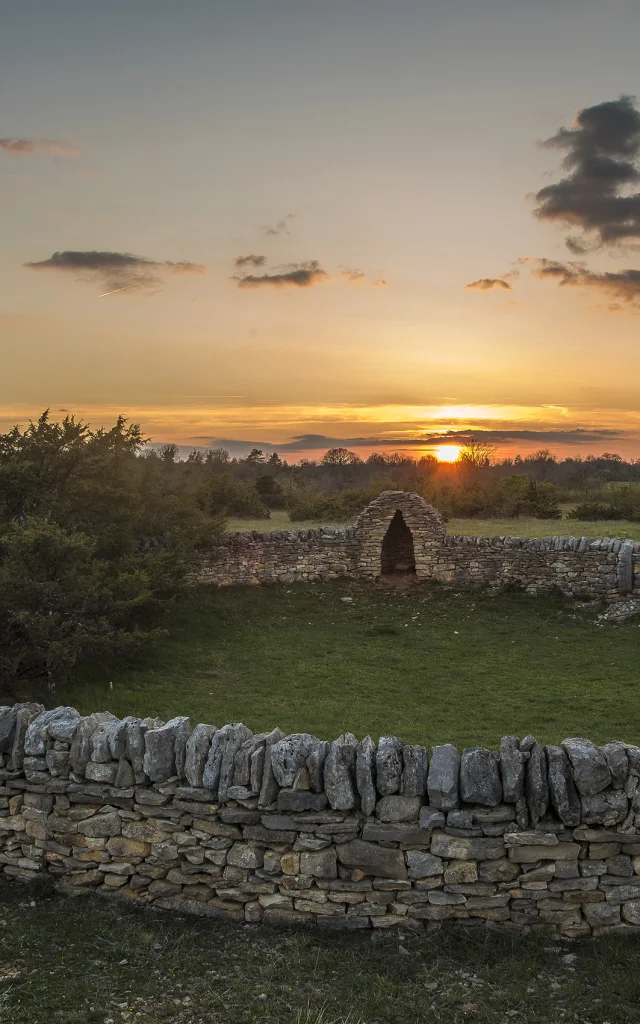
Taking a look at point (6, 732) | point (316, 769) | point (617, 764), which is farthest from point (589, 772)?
point (6, 732)

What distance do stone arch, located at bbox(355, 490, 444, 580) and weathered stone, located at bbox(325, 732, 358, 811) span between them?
16.3 meters

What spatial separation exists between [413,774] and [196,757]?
1863mm

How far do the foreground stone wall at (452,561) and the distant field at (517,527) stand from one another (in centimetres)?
545

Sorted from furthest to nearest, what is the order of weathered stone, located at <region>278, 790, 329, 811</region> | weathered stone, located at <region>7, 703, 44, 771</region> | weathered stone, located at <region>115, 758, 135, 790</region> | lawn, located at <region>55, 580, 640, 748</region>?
lawn, located at <region>55, 580, 640, 748</region> < weathered stone, located at <region>7, 703, 44, 771</region> < weathered stone, located at <region>115, 758, 135, 790</region> < weathered stone, located at <region>278, 790, 329, 811</region>

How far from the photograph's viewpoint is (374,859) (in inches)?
236

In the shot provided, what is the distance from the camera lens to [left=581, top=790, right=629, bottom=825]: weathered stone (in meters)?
5.82

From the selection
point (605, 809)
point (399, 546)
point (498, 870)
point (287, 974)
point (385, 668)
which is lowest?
point (385, 668)

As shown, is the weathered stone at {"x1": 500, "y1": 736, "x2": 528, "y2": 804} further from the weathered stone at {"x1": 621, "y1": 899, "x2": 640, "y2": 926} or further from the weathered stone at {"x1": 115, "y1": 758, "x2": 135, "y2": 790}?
the weathered stone at {"x1": 115, "y1": 758, "x2": 135, "y2": 790}

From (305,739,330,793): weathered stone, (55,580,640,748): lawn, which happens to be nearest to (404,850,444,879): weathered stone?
(305,739,330,793): weathered stone

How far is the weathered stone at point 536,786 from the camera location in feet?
19.2

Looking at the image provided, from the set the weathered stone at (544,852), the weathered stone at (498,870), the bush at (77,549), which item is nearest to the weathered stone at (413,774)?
the weathered stone at (498,870)

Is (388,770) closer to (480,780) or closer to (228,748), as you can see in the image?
(480,780)

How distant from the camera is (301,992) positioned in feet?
17.2

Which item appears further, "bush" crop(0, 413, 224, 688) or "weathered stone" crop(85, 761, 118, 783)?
"bush" crop(0, 413, 224, 688)
